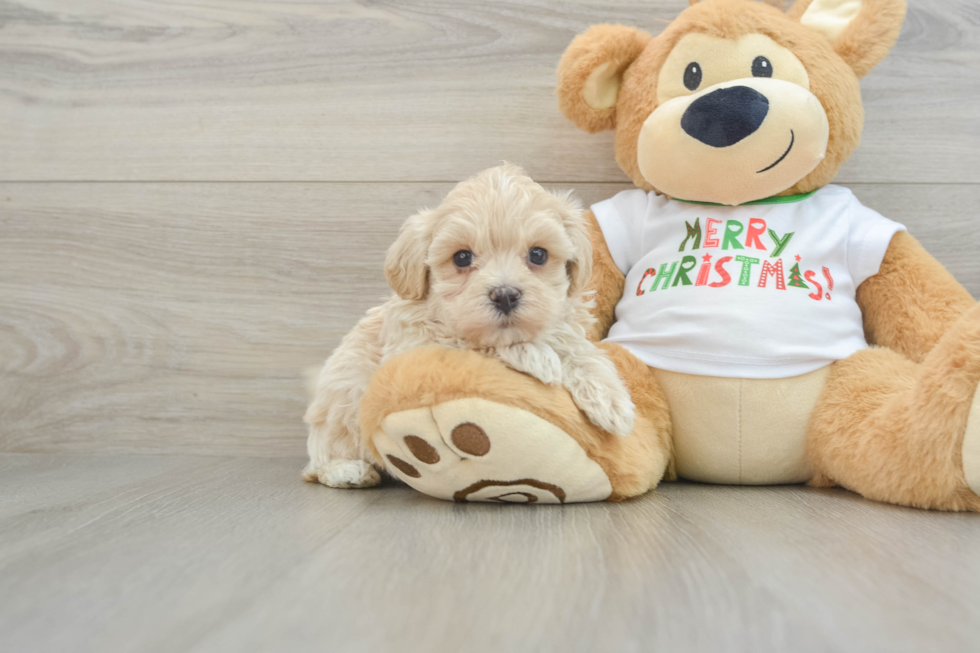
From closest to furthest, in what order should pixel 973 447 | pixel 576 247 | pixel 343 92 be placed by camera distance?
pixel 973 447, pixel 576 247, pixel 343 92

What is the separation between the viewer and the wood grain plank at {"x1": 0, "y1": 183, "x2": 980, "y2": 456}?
1.25 m

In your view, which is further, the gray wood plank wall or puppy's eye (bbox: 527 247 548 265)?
the gray wood plank wall

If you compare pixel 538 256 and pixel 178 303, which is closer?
pixel 538 256

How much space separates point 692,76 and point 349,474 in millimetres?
727

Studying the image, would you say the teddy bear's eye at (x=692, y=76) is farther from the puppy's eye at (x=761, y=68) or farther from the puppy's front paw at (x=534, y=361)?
the puppy's front paw at (x=534, y=361)

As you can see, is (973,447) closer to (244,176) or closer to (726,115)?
(726,115)

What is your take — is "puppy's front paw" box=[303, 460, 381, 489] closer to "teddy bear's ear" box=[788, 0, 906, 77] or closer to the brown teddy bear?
the brown teddy bear

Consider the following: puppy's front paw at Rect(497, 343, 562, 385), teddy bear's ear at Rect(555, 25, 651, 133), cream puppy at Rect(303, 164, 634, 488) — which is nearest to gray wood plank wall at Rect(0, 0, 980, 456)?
teddy bear's ear at Rect(555, 25, 651, 133)

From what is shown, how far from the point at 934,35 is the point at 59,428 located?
1711mm

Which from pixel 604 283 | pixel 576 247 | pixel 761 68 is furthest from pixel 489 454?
pixel 761 68

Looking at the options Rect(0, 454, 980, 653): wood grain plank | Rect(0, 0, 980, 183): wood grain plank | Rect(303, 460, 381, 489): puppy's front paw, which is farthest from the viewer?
Rect(0, 0, 980, 183): wood grain plank

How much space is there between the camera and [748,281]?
0.93 metres

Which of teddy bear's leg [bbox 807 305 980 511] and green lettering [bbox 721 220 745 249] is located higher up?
green lettering [bbox 721 220 745 249]

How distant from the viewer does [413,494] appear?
3.01ft
